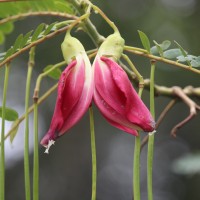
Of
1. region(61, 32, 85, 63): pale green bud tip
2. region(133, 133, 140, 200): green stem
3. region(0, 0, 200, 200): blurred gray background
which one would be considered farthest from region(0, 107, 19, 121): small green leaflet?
region(0, 0, 200, 200): blurred gray background

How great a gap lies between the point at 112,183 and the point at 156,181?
449 mm

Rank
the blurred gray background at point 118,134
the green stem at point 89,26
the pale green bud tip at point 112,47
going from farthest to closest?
the blurred gray background at point 118,134 → the green stem at point 89,26 → the pale green bud tip at point 112,47

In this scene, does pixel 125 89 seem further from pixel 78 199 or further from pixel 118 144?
pixel 78 199

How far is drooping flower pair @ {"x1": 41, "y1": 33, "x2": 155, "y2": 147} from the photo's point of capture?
752 mm

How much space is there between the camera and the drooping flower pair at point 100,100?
75 cm

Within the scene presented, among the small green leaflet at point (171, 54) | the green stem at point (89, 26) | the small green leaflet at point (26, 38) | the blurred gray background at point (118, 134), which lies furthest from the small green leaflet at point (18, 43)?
the blurred gray background at point (118, 134)

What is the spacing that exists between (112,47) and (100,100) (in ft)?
0.34

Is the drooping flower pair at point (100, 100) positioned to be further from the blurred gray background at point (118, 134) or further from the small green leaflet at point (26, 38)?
the blurred gray background at point (118, 134)

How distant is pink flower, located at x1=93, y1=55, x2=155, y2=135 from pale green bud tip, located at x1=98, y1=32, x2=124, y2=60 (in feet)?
0.16

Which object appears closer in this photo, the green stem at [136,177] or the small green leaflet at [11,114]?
the green stem at [136,177]

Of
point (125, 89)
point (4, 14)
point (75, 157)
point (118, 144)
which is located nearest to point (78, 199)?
point (75, 157)

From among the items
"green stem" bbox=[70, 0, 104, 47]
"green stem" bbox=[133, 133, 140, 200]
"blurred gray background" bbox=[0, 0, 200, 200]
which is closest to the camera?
"green stem" bbox=[133, 133, 140, 200]

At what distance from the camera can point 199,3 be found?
346 cm

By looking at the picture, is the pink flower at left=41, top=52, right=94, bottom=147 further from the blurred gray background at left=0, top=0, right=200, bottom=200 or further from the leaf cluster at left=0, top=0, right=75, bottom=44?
the blurred gray background at left=0, top=0, right=200, bottom=200
